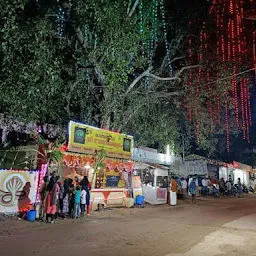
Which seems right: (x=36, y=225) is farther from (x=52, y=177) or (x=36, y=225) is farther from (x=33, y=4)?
(x=33, y=4)

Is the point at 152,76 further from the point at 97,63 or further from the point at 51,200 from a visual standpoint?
the point at 51,200

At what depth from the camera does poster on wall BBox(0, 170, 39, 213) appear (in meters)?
12.6

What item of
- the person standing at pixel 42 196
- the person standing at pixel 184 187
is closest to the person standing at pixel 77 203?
the person standing at pixel 42 196

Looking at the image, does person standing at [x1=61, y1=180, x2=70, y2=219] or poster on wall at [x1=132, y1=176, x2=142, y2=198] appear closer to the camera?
person standing at [x1=61, y1=180, x2=70, y2=219]

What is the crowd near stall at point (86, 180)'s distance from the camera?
1288 centimetres

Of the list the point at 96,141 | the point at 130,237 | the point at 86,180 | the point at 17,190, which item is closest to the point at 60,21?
the point at 96,141

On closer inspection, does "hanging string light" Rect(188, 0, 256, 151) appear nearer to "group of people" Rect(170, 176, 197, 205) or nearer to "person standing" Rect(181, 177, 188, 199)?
"group of people" Rect(170, 176, 197, 205)

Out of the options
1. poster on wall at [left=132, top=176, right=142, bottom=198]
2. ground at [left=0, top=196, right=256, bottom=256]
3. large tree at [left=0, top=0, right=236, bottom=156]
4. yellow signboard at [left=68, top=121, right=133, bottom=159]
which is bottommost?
ground at [left=0, top=196, right=256, bottom=256]

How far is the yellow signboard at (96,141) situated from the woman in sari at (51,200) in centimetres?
288

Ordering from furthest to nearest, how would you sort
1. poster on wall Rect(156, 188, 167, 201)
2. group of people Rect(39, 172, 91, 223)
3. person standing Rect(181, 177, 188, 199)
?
1. person standing Rect(181, 177, 188, 199)
2. poster on wall Rect(156, 188, 167, 201)
3. group of people Rect(39, 172, 91, 223)

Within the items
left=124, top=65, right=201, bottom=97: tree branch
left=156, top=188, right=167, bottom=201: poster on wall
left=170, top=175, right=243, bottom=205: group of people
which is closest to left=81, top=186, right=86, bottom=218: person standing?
left=124, top=65, right=201, bottom=97: tree branch

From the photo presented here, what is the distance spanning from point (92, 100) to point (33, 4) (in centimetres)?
636

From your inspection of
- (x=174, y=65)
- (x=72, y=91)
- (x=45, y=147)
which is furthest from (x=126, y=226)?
(x=174, y=65)

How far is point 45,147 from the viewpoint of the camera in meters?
14.1
